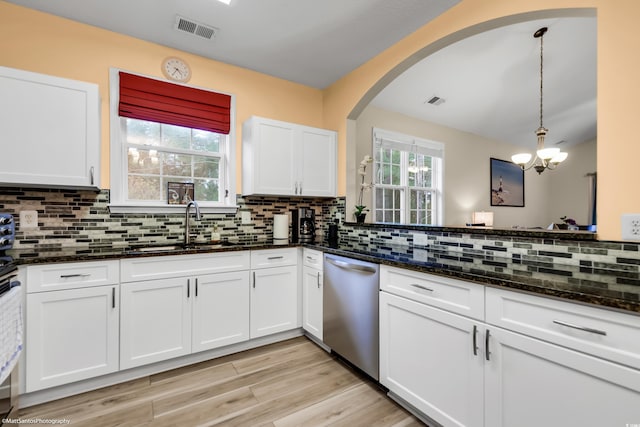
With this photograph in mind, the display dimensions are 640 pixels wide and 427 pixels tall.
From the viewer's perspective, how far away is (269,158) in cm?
271

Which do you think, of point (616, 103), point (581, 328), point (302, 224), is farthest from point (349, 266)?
point (616, 103)

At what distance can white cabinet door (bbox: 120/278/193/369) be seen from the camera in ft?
6.24

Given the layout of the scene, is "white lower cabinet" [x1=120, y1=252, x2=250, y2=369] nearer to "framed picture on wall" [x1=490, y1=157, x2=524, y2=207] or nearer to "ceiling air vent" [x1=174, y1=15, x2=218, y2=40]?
"ceiling air vent" [x1=174, y1=15, x2=218, y2=40]

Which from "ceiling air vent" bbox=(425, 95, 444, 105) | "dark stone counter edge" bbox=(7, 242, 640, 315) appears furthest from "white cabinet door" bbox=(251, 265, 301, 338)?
"ceiling air vent" bbox=(425, 95, 444, 105)

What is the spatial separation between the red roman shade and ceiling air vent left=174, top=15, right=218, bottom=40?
1.52ft

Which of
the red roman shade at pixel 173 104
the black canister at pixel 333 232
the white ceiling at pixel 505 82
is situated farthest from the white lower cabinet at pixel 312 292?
the white ceiling at pixel 505 82

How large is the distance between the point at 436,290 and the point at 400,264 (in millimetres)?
238

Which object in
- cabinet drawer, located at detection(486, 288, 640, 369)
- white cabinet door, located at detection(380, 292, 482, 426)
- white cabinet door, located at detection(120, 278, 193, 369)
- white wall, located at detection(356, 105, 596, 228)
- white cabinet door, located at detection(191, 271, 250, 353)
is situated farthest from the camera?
white wall, located at detection(356, 105, 596, 228)

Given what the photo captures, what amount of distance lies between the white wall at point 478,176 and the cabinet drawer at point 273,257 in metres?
0.81

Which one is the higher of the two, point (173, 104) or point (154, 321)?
point (173, 104)

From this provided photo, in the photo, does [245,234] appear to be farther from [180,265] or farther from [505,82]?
[505,82]

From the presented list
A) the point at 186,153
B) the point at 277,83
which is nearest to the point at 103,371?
the point at 186,153

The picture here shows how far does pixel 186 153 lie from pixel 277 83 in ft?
4.08

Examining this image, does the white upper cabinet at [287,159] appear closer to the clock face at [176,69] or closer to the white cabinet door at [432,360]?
the clock face at [176,69]
